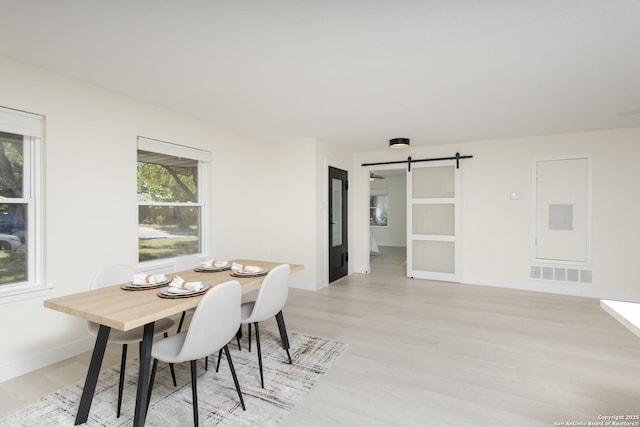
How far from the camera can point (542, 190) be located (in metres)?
4.81

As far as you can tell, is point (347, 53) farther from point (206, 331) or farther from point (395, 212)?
point (395, 212)

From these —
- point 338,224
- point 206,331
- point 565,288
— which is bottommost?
point 565,288

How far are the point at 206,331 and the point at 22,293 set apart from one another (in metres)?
1.85

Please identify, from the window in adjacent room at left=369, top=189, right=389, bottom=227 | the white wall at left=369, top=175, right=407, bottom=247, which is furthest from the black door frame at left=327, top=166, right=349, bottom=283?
the window in adjacent room at left=369, top=189, right=389, bottom=227

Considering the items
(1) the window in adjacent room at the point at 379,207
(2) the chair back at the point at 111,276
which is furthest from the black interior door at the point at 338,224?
(1) the window in adjacent room at the point at 379,207

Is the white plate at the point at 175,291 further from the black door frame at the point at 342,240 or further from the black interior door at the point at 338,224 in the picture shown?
the black interior door at the point at 338,224

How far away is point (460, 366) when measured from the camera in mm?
2520

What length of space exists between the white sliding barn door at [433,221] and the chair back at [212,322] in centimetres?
450

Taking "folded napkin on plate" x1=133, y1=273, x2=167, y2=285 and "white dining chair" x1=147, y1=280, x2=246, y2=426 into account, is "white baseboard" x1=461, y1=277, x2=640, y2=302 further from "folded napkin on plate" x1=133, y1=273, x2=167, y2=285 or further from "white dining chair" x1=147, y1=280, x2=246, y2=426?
"folded napkin on plate" x1=133, y1=273, x2=167, y2=285

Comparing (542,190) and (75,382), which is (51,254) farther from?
(542,190)

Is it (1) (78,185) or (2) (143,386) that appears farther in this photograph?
(1) (78,185)

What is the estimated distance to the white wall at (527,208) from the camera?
4.33 metres

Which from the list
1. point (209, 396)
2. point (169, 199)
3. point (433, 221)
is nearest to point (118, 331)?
point (209, 396)

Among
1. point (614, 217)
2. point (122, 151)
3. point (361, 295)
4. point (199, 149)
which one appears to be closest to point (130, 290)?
point (122, 151)
